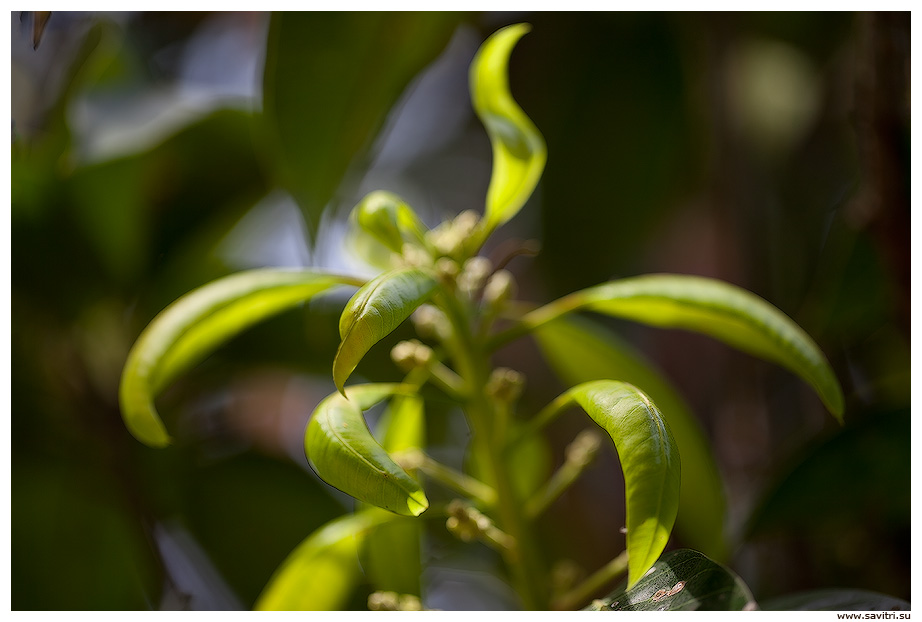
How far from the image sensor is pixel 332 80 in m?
0.58

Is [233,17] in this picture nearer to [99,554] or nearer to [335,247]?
[335,247]

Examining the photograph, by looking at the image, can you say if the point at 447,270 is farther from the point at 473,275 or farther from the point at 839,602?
the point at 839,602

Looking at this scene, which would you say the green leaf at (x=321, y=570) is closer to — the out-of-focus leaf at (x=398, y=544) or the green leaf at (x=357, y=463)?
the out-of-focus leaf at (x=398, y=544)

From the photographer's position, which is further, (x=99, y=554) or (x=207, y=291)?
(x=99, y=554)

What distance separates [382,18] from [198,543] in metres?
0.52

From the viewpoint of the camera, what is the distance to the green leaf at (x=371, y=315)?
0.27 meters

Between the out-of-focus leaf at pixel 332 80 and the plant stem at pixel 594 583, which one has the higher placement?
the out-of-focus leaf at pixel 332 80

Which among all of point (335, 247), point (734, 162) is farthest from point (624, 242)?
point (335, 247)

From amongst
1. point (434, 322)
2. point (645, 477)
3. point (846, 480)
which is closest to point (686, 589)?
point (645, 477)

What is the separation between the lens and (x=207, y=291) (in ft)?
1.23

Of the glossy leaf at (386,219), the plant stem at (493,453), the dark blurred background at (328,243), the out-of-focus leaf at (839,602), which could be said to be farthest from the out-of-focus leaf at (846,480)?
the glossy leaf at (386,219)

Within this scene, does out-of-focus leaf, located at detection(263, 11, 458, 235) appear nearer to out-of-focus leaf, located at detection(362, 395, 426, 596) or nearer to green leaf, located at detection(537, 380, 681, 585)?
out-of-focus leaf, located at detection(362, 395, 426, 596)

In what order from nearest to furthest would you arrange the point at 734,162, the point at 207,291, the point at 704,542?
the point at 207,291
the point at 704,542
the point at 734,162

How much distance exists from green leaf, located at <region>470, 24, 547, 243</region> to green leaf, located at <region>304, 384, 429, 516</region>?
14 cm
